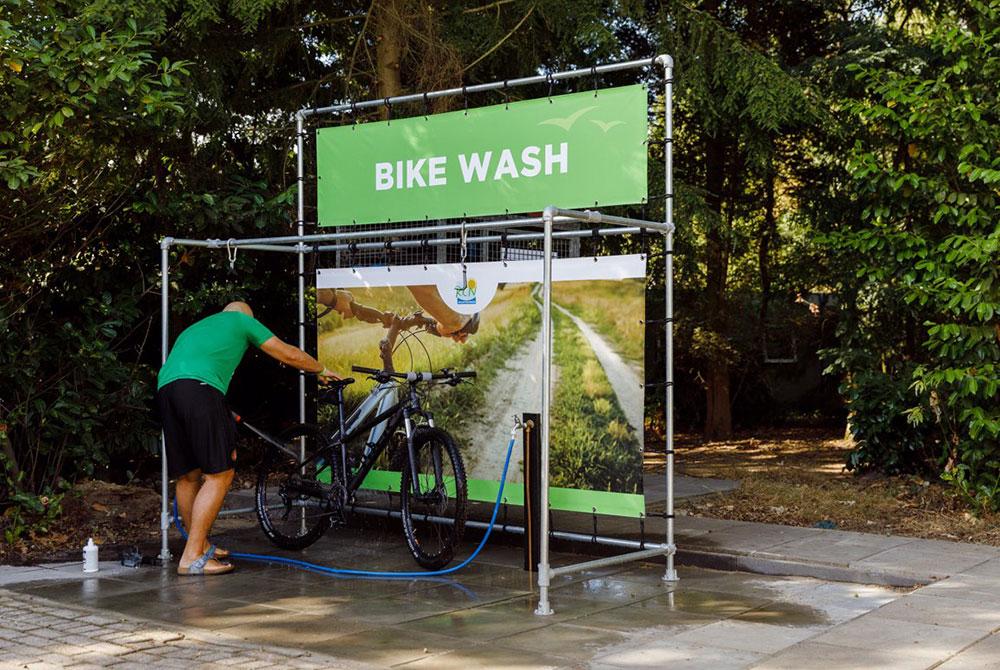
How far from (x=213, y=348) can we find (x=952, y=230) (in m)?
6.07

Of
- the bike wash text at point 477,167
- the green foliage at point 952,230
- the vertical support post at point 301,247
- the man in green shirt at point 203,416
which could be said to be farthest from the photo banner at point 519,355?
the green foliage at point 952,230

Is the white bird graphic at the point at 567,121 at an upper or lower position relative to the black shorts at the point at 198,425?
upper

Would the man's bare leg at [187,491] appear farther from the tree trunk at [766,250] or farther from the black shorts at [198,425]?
the tree trunk at [766,250]

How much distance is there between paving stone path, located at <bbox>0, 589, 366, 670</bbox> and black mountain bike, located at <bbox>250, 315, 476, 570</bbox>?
2.21 meters

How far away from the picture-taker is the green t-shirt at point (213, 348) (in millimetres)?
7918

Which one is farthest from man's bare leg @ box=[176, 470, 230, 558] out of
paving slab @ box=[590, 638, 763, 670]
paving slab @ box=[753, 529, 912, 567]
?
paving slab @ box=[753, 529, 912, 567]

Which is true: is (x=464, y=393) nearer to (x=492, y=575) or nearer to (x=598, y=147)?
(x=492, y=575)

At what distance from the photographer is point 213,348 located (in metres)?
7.98

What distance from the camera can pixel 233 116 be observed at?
494 inches

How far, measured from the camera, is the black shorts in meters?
7.85

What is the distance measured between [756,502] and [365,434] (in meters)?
3.72

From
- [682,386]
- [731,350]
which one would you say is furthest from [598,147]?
[682,386]

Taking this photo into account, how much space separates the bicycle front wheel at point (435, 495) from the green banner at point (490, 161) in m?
1.66

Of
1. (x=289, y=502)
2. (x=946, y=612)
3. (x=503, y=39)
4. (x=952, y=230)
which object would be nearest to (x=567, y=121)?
(x=289, y=502)
